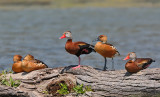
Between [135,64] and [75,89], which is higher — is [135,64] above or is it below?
above

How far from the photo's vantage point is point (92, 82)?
333 inches

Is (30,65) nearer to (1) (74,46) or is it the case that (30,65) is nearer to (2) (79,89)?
(1) (74,46)

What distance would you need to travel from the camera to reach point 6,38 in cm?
2280

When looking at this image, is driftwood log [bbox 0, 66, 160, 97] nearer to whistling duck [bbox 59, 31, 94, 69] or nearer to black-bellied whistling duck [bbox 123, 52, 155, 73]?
black-bellied whistling duck [bbox 123, 52, 155, 73]

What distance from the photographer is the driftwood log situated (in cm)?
823

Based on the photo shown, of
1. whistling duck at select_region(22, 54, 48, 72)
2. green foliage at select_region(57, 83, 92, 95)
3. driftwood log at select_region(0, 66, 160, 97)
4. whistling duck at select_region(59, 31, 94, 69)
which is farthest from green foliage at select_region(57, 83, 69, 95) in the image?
whistling duck at select_region(22, 54, 48, 72)

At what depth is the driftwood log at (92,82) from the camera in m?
8.23

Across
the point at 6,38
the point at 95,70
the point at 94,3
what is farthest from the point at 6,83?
the point at 94,3

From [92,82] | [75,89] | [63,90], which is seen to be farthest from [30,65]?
[92,82]

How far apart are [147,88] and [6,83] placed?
12.3ft

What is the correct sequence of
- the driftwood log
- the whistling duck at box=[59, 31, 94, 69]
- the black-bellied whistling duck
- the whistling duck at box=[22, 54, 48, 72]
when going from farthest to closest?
1. the whistling duck at box=[22, 54, 48, 72]
2. the whistling duck at box=[59, 31, 94, 69]
3. the black-bellied whistling duck
4. the driftwood log

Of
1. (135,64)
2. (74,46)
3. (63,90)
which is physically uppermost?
(74,46)

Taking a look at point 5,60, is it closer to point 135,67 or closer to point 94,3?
point 135,67

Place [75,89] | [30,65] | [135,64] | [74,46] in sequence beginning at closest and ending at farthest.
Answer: [75,89], [135,64], [74,46], [30,65]
